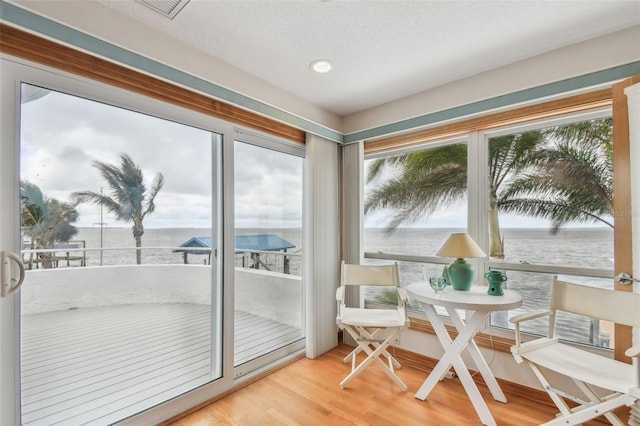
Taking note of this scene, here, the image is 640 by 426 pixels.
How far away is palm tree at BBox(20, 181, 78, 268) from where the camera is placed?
1.50m

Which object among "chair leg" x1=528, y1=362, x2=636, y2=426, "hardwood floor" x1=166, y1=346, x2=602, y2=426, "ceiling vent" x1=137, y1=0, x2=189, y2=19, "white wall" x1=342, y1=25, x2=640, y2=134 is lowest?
"hardwood floor" x1=166, y1=346, x2=602, y2=426

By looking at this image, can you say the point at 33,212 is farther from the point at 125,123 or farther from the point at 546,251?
the point at 546,251

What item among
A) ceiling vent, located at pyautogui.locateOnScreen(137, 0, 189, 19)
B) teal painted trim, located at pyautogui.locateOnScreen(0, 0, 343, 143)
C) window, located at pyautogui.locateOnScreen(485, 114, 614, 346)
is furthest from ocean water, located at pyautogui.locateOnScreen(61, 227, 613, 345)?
ceiling vent, located at pyautogui.locateOnScreen(137, 0, 189, 19)

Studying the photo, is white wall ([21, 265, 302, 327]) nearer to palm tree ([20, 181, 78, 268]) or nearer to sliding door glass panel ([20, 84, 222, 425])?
sliding door glass panel ([20, 84, 222, 425])

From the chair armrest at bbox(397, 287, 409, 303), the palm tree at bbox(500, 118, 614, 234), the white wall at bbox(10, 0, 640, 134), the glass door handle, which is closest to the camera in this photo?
the glass door handle

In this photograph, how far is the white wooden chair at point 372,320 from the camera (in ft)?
7.69

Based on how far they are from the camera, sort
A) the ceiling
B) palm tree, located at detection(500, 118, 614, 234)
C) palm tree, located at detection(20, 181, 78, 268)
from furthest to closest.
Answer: palm tree, located at detection(500, 118, 614, 234), the ceiling, palm tree, located at detection(20, 181, 78, 268)

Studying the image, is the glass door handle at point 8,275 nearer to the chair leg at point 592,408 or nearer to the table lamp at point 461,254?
the table lamp at point 461,254

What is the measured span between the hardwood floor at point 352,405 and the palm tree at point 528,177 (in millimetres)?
1157

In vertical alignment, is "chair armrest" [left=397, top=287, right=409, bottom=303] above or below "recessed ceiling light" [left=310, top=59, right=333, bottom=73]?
below

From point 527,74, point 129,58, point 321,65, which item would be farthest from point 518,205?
point 129,58

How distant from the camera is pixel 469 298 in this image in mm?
2094

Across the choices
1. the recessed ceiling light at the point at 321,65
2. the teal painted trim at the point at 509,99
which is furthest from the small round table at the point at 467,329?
the recessed ceiling light at the point at 321,65

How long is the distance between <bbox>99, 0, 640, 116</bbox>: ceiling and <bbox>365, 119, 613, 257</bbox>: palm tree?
651 millimetres
